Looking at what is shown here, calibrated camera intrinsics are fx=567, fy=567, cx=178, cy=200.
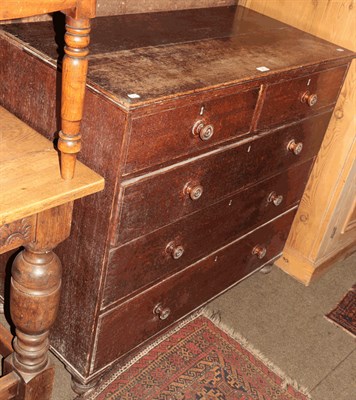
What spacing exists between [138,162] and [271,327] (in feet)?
→ 4.37

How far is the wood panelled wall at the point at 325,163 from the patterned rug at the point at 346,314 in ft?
0.65

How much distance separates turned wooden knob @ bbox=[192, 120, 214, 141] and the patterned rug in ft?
4.60

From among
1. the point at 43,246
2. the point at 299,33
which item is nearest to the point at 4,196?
the point at 43,246

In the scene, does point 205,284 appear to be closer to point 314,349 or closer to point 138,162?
point 314,349

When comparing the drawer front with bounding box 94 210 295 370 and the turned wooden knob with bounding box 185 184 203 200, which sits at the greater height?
the turned wooden knob with bounding box 185 184 203 200

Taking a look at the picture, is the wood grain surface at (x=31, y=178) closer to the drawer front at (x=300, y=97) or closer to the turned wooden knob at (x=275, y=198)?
the drawer front at (x=300, y=97)

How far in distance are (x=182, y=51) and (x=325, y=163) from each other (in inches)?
43.6

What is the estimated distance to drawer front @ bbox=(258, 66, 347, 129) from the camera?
2.02 m

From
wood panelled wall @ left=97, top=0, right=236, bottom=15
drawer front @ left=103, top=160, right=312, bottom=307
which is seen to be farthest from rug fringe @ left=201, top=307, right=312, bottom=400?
wood panelled wall @ left=97, top=0, right=236, bottom=15

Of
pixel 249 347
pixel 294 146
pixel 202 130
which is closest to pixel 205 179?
pixel 202 130

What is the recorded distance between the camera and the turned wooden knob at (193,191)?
6.16 feet

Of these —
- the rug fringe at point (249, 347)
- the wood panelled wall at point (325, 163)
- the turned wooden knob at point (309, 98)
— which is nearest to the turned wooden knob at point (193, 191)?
the turned wooden knob at point (309, 98)

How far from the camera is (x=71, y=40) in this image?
1.31 meters

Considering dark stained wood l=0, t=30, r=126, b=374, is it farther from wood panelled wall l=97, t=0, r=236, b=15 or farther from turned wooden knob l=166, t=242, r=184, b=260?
wood panelled wall l=97, t=0, r=236, b=15
